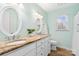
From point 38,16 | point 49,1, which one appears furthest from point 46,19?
point 49,1

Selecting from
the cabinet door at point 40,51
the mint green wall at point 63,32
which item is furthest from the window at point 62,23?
the cabinet door at point 40,51

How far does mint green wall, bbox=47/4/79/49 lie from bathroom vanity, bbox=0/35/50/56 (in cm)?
15

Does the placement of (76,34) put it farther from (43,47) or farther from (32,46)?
(32,46)

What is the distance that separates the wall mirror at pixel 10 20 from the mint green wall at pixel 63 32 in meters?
0.46

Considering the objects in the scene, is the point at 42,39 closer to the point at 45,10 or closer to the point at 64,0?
the point at 45,10

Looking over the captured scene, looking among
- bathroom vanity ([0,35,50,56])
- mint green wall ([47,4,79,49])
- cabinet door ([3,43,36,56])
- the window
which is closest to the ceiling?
mint green wall ([47,4,79,49])

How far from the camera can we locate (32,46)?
163 centimetres

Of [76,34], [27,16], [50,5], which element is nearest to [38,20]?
[27,16]

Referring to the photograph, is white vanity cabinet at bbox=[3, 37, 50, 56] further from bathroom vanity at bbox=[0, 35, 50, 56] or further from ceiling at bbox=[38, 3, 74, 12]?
ceiling at bbox=[38, 3, 74, 12]

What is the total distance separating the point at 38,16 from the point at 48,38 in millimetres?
351

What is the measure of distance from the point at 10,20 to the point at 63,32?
2.57ft

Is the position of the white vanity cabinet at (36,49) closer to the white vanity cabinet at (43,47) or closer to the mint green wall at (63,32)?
the white vanity cabinet at (43,47)

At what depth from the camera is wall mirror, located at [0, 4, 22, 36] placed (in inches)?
62.9

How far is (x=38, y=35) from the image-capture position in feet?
5.51
